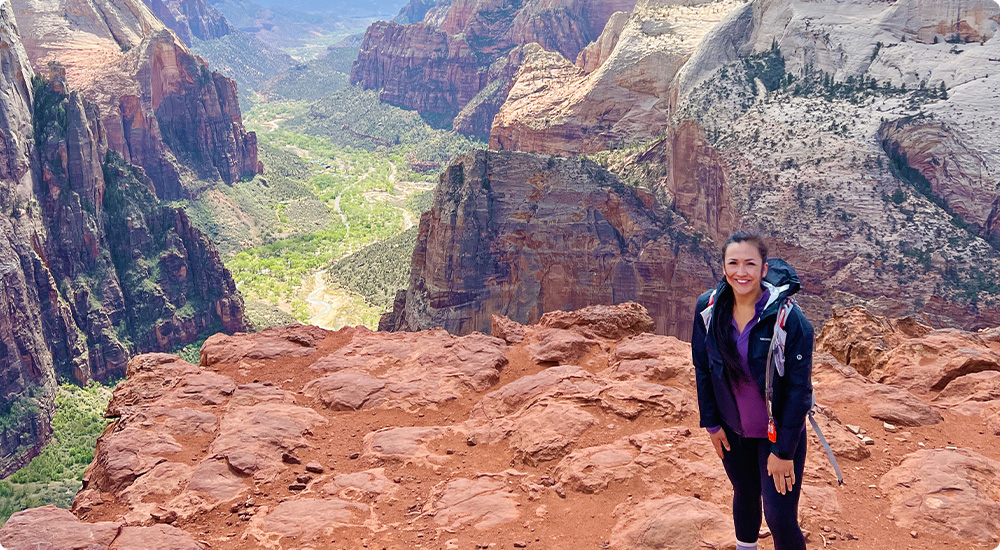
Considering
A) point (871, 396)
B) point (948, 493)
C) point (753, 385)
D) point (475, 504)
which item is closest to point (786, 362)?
point (753, 385)

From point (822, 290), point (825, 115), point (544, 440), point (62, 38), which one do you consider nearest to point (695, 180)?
point (825, 115)

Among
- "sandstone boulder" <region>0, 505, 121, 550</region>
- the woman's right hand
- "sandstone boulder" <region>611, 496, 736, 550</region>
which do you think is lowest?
"sandstone boulder" <region>611, 496, 736, 550</region>

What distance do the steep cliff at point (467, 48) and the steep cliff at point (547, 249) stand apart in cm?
9615

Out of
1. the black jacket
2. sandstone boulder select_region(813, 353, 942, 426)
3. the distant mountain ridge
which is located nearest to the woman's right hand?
the black jacket

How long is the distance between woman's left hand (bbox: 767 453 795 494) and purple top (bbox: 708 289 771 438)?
0.29 meters

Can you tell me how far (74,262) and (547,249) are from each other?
39672 mm

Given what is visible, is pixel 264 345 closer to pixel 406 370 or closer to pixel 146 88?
pixel 406 370

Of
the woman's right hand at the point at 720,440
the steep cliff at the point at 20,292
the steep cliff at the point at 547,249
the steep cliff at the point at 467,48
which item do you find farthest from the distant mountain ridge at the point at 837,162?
the steep cliff at the point at 467,48

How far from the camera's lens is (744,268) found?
22.3ft

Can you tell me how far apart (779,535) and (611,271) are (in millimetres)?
33916

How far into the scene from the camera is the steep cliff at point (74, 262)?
47969mm

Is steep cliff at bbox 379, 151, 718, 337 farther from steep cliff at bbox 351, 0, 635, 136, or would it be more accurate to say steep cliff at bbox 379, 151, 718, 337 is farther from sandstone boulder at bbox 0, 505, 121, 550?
steep cliff at bbox 351, 0, 635, 136

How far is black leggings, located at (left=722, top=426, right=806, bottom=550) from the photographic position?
6.98m

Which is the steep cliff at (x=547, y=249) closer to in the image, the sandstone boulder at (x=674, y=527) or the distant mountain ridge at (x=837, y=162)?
the distant mountain ridge at (x=837, y=162)
